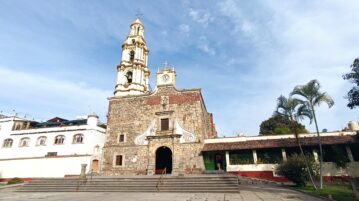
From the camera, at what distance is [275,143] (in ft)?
72.8

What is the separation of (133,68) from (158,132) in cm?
1017

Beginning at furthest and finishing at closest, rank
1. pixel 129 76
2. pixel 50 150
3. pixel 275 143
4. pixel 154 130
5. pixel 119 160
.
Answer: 1. pixel 129 76
2. pixel 50 150
3. pixel 154 130
4. pixel 119 160
5. pixel 275 143

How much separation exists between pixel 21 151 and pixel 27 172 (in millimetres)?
3778

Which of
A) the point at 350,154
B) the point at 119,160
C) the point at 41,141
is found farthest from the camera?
the point at 41,141

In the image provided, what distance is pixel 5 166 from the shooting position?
91.9ft

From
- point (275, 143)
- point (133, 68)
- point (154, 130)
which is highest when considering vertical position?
point (133, 68)

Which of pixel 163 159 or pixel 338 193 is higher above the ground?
pixel 163 159

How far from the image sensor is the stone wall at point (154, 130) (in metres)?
22.8

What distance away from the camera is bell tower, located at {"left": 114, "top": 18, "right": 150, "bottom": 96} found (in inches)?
1148

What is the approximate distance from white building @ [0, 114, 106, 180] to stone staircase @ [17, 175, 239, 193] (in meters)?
8.23

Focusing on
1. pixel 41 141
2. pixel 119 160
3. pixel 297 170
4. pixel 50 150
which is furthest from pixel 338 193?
pixel 41 141

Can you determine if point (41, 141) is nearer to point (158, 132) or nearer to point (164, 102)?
point (158, 132)

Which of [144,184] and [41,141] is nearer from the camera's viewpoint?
[144,184]

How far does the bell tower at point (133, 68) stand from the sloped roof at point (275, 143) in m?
11.8
